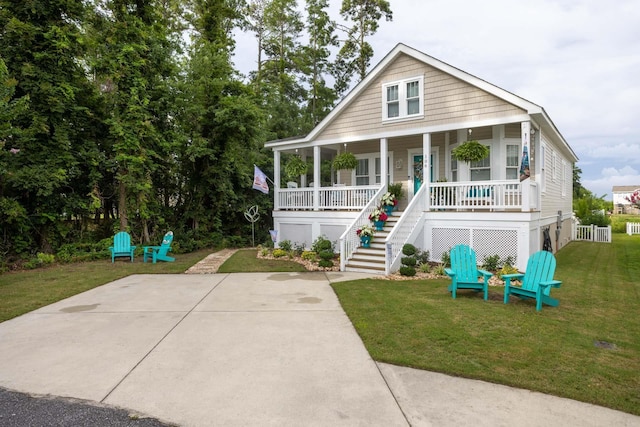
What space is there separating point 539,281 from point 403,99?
779 cm

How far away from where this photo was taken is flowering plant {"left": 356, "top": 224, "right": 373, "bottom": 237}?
11.1 metres

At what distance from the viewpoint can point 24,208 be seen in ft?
38.0

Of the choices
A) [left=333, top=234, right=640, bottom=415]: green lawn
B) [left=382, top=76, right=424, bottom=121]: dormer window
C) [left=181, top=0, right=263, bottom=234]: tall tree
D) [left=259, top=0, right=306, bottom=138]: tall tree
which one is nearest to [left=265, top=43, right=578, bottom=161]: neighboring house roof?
[left=382, top=76, right=424, bottom=121]: dormer window

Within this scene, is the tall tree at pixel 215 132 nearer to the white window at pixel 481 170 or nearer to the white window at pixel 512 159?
the white window at pixel 481 170

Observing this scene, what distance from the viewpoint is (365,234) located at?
11.1m

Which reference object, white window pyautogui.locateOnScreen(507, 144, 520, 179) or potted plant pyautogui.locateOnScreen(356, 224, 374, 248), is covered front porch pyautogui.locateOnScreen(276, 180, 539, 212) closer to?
white window pyautogui.locateOnScreen(507, 144, 520, 179)

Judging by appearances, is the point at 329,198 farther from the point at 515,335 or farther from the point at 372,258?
the point at 515,335

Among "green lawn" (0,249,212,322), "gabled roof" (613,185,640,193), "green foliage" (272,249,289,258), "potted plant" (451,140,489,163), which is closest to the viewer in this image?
"green lawn" (0,249,212,322)

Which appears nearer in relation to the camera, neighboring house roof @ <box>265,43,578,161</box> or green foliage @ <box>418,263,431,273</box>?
neighboring house roof @ <box>265,43,578,161</box>

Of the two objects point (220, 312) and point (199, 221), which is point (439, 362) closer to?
point (220, 312)

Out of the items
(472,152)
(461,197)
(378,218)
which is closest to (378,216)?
(378,218)

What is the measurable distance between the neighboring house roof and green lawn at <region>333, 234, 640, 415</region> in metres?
4.78

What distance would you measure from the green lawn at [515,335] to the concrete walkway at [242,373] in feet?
0.87

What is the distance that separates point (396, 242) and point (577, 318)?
494cm
